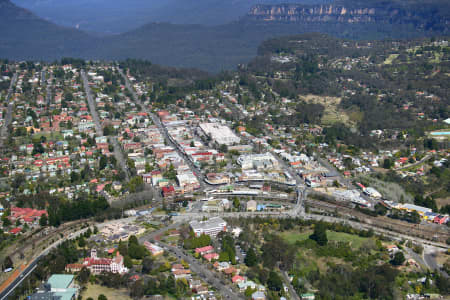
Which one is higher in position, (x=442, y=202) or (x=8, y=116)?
(x=8, y=116)

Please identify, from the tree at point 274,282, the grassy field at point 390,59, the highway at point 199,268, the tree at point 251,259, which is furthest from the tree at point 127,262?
the grassy field at point 390,59

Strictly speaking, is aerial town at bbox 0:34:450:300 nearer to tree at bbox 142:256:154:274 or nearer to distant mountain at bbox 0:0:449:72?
tree at bbox 142:256:154:274

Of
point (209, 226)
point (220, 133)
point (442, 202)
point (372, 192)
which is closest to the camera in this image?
point (209, 226)

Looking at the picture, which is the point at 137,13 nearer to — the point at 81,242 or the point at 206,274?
the point at 81,242

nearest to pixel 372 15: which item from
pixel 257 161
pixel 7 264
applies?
pixel 257 161

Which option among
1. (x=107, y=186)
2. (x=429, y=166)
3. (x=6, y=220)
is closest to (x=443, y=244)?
(x=429, y=166)

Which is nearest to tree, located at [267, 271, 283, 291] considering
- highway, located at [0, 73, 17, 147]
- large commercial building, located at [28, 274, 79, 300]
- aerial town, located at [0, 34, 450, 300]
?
aerial town, located at [0, 34, 450, 300]

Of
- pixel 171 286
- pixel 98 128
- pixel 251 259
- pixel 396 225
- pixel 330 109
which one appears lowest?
pixel 396 225
